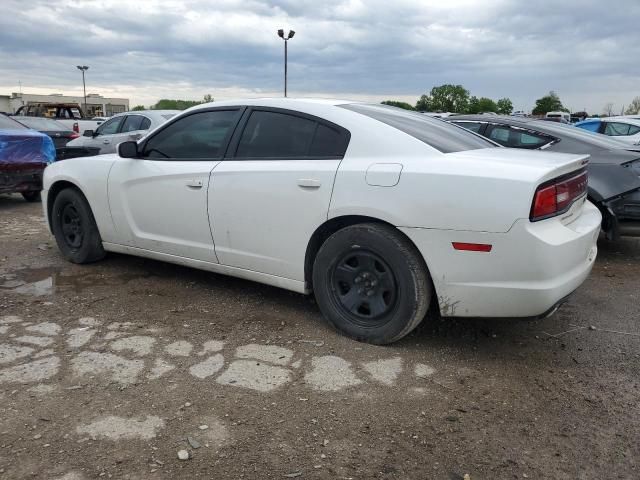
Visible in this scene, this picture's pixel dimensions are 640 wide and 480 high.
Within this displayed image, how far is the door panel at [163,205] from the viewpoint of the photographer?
13.4 feet

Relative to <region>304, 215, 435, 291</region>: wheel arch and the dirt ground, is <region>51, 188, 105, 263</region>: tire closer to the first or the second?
the dirt ground

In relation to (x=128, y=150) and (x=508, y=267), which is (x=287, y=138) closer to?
(x=128, y=150)

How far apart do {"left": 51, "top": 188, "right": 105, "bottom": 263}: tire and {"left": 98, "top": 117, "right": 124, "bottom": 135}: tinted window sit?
21.4ft

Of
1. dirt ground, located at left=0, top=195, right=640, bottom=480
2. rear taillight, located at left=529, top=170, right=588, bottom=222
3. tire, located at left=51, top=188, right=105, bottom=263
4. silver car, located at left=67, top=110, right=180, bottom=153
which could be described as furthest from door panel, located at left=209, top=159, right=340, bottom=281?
silver car, located at left=67, top=110, right=180, bottom=153

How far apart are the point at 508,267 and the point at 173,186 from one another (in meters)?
2.52

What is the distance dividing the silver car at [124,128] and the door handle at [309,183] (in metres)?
7.68

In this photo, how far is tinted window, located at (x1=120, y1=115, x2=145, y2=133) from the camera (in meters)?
10.9

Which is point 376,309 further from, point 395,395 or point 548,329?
point 548,329

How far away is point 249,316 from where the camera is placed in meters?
3.94

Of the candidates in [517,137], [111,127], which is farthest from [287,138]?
[111,127]

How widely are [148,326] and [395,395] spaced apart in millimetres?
1781

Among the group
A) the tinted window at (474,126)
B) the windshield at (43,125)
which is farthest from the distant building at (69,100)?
the tinted window at (474,126)

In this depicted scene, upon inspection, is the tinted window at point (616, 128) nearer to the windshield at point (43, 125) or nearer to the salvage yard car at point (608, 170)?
the salvage yard car at point (608, 170)

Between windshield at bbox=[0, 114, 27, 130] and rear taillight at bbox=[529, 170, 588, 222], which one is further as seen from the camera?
windshield at bbox=[0, 114, 27, 130]
